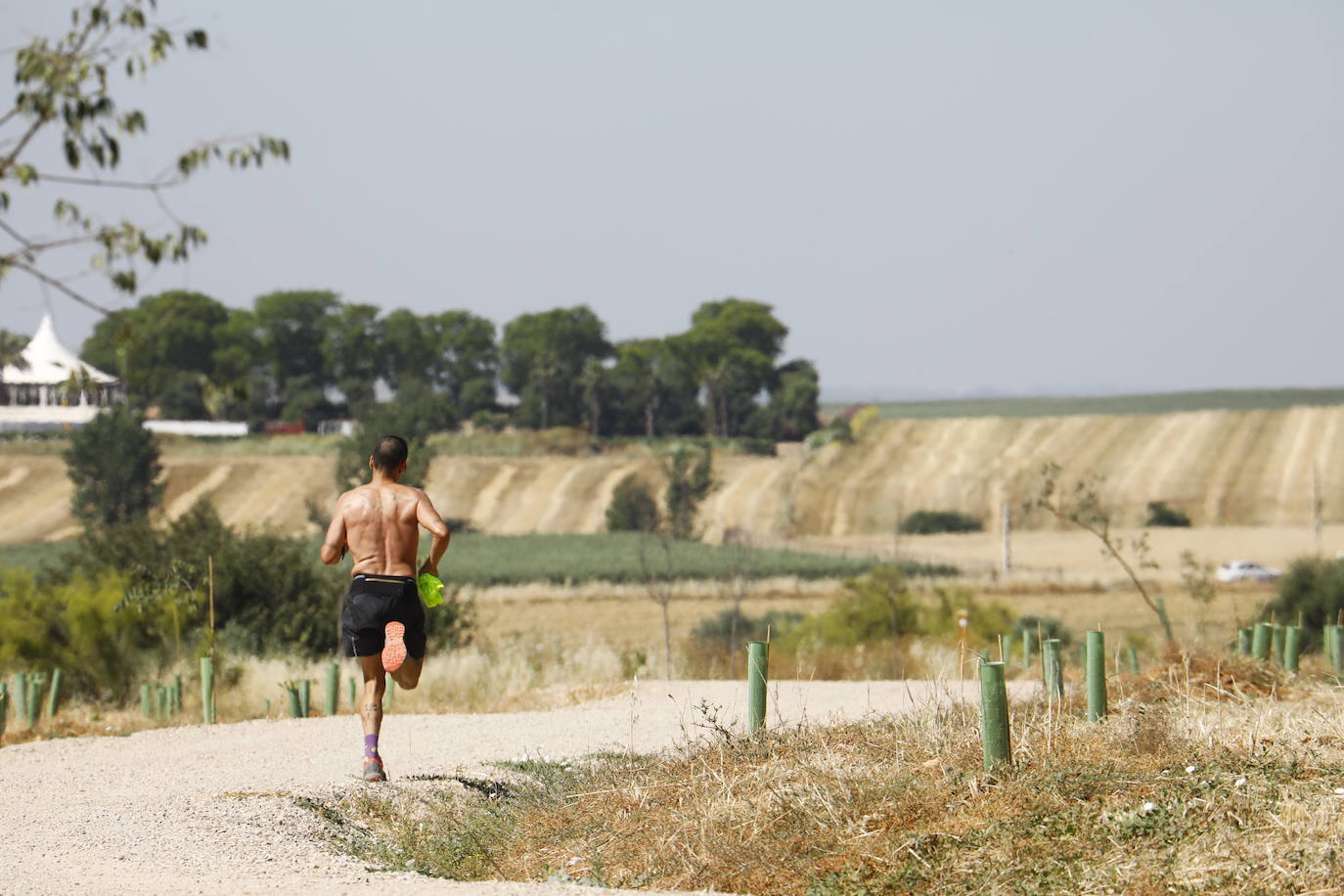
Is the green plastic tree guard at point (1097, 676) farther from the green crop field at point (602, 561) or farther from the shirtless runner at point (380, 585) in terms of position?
the green crop field at point (602, 561)

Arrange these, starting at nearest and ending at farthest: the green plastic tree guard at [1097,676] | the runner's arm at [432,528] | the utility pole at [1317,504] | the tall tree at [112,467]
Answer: the runner's arm at [432,528] < the green plastic tree guard at [1097,676] < the utility pole at [1317,504] < the tall tree at [112,467]

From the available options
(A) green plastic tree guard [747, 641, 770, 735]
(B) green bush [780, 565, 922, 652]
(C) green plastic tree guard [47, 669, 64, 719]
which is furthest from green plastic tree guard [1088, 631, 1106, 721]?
(B) green bush [780, 565, 922, 652]

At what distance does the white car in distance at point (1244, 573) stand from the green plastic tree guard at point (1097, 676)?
4193cm

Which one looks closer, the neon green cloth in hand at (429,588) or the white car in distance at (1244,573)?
the neon green cloth in hand at (429,588)

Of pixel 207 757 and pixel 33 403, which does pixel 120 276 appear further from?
pixel 33 403

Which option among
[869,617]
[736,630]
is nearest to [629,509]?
[736,630]

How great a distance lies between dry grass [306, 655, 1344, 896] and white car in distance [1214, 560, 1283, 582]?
4246 cm

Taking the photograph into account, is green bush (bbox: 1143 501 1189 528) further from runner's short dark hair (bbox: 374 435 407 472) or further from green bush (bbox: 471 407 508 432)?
runner's short dark hair (bbox: 374 435 407 472)

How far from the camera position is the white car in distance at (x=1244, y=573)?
49.2 metres

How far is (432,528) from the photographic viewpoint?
881 cm

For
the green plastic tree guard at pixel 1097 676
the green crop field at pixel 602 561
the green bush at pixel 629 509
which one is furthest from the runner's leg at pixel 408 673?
the green bush at pixel 629 509

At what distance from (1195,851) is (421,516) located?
4626 mm

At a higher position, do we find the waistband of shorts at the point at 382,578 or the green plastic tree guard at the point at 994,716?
the waistband of shorts at the point at 382,578

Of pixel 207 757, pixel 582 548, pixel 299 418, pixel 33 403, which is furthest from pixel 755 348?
pixel 207 757
